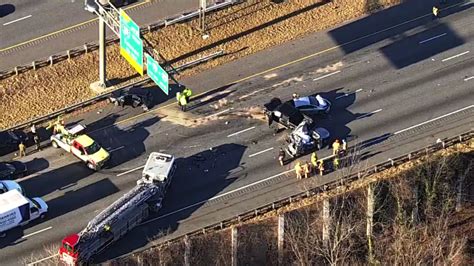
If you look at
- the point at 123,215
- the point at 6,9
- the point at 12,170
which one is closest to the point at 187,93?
the point at 123,215

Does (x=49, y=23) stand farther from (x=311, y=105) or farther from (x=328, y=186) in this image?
(x=328, y=186)

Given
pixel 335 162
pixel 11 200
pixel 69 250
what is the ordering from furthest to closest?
pixel 335 162
pixel 11 200
pixel 69 250

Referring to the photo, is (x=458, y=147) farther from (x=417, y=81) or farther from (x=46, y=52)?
(x=46, y=52)

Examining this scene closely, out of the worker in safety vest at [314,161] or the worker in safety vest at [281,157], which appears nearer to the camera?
the worker in safety vest at [314,161]

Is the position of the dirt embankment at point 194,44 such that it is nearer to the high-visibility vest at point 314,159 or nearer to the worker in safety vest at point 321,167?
the high-visibility vest at point 314,159

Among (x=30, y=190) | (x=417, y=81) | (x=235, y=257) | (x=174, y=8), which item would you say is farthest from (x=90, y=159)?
(x=417, y=81)

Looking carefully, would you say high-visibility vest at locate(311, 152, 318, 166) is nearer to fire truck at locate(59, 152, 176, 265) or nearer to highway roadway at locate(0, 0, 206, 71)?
fire truck at locate(59, 152, 176, 265)

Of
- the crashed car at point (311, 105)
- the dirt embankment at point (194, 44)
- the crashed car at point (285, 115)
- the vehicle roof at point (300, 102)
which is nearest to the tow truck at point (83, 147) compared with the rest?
the dirt embankment at point (194, 44)
